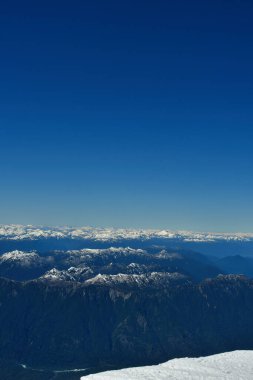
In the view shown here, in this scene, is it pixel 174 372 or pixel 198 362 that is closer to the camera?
pixel 174 372

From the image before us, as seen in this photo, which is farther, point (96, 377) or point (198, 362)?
point (198, 362)

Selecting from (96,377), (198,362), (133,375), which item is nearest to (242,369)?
(198,362)

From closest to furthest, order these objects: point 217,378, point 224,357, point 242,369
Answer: point 217,378
point 242,369
point 224,357

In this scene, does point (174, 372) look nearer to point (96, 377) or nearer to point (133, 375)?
point (133, 375)

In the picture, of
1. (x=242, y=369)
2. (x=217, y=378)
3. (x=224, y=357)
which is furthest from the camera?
(x=224, y=357)

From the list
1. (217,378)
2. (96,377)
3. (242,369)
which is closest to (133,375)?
(96,377)

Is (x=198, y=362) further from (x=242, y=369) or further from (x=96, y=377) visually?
(x=96, y=377)
